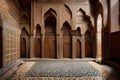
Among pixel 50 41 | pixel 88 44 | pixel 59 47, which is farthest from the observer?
pixel 88 44

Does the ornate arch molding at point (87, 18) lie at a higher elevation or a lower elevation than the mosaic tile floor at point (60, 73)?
higher

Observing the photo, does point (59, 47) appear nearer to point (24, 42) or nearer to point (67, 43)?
point (67, 43)

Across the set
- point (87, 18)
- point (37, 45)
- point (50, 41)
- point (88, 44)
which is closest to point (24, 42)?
point (37, 45)

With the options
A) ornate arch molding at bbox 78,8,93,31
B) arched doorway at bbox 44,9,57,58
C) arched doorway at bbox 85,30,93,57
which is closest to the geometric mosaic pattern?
arched doorway at bbox 44,9,57,58

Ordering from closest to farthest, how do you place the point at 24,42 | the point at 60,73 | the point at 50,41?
1. the point at 60,73
2. the point at 24,42
3. the point at 50,41

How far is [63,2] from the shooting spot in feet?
33.4

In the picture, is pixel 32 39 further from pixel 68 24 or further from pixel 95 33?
pixel 95 33

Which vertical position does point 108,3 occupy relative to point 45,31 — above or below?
above

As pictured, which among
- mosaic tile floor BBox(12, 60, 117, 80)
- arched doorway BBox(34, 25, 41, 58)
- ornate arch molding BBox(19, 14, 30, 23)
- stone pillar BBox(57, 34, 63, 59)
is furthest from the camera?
arched doorway BBox(34, 25, 41, 58)

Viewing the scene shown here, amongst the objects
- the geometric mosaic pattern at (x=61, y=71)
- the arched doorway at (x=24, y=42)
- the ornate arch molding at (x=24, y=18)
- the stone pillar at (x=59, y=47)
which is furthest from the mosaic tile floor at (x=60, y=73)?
the ornate arch molding at (x=24, y=18)

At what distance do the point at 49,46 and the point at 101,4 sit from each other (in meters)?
4.11

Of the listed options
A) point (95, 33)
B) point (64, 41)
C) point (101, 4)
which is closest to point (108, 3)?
point (101, 4)

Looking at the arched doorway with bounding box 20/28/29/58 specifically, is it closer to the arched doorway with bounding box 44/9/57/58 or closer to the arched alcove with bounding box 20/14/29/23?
the arched alcove with bounding box 20/14/29/23

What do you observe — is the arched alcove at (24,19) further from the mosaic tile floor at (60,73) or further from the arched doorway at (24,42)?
the mosaic tile floor at (60,73)
